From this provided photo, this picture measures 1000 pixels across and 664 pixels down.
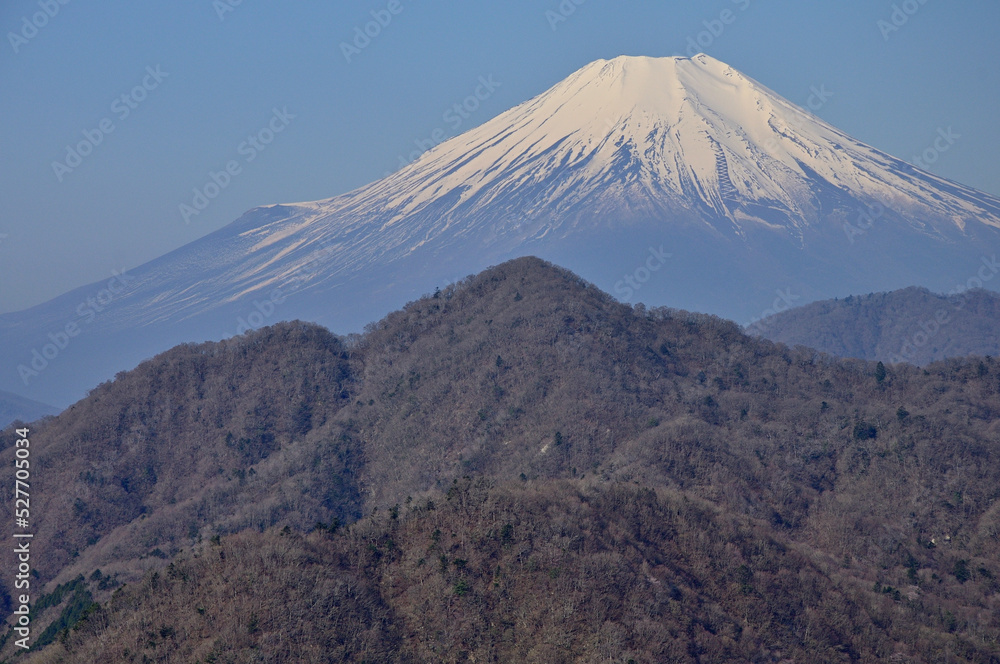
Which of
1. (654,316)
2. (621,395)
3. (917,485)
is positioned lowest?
(917,485)

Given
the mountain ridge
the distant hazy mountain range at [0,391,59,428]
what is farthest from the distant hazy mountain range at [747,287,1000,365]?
the distant hazy mountain range at [0,391,59,428]

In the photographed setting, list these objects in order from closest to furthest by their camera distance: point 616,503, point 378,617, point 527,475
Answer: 1. point 378,617
2. point 616,503
3. point 527,475

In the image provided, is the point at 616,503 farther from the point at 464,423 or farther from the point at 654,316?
the point at 654,316

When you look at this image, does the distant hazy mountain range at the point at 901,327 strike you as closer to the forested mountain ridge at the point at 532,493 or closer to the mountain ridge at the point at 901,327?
the mountain ridge at the point at 901,327

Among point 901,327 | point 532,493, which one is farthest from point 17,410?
point 532,493

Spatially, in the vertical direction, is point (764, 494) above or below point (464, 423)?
below

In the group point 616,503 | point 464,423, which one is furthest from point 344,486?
point 616,503

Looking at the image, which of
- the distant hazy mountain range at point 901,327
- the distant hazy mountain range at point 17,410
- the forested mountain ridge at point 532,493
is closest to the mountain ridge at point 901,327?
the distant hazy mountain range at point 901,327

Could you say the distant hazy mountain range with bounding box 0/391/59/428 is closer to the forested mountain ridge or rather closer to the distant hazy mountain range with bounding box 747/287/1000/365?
the forested mountain ridge
